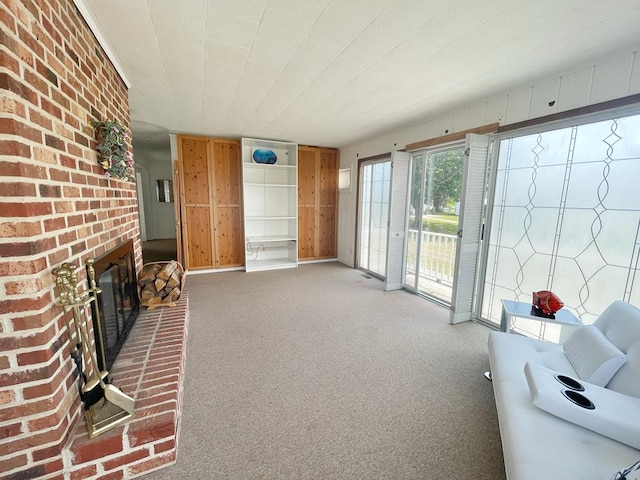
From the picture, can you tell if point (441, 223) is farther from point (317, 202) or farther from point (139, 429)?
point (139, 429)

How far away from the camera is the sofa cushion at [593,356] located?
1.38 m

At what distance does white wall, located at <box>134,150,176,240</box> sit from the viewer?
7.69 metres

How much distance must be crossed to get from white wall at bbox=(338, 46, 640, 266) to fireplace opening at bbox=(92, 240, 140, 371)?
12.3ft

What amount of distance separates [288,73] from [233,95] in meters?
0.86

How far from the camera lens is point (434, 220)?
3.98 metres

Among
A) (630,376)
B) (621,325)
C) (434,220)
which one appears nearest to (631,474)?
(630,376)

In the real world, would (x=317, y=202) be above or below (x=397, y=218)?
above

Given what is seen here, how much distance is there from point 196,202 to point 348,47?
3.99m

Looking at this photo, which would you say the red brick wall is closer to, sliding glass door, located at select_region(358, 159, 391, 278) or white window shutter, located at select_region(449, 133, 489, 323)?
white window shutter, located at select_region(449, 133, 489, 323)

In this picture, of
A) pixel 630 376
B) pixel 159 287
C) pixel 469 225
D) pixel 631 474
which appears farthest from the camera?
pixel 469 225

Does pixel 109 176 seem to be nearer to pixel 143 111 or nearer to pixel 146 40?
pixel 146 40

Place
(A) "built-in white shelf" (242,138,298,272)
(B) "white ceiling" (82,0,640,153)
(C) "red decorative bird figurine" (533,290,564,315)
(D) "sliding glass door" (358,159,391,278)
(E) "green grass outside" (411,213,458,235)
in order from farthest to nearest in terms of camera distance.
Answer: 1. (A) "built-in white shelf" (242,138,298,272)
2. (D) "sliding glass door" (358,159,391,278)
3. (E) "green grass outside" (411,213,458,235)
4. (C) "red decorative bird figurine" (533,290,564,315)
5. (B) "white ceiling" (82,0,640,153)

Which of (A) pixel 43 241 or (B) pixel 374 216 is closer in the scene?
(A) pixel 43 241

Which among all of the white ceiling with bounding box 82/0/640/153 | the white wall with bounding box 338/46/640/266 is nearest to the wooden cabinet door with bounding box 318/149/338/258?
the white wall with bounding box 338/46/640/266
